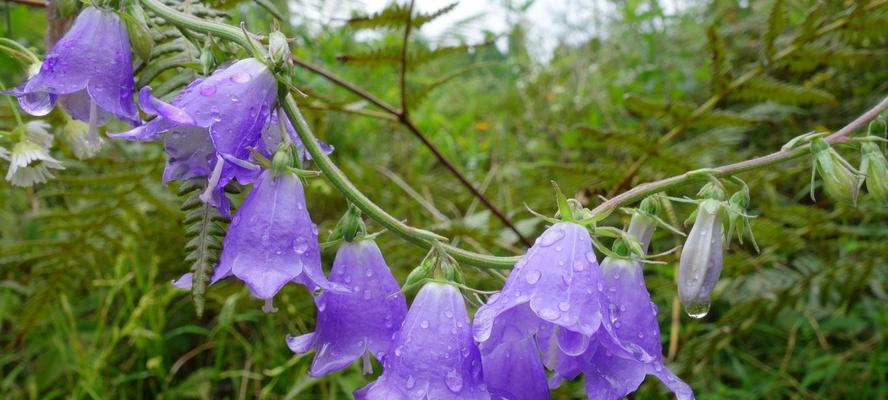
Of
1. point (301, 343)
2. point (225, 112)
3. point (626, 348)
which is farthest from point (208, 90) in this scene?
point (626, 348)

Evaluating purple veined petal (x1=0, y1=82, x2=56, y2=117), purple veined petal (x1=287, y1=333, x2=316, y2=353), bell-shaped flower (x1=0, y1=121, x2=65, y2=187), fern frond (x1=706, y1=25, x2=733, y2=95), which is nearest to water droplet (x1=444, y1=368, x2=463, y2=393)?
purple veined petal (x1=287, y1=333, x2=316, y2=353)

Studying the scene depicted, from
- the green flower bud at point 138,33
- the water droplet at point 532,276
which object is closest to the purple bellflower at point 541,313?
the water droplet at point 532,276

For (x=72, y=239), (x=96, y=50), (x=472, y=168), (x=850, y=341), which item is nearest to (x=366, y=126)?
(x=472, y=168)

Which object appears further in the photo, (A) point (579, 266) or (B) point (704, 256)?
(B) point (704, 256)

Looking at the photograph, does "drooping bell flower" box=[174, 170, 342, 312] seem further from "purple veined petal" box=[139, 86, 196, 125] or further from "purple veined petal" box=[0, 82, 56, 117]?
"purple veined petal" box=[0, 82, 56, 117]

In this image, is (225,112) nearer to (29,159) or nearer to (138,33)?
(138,33)
